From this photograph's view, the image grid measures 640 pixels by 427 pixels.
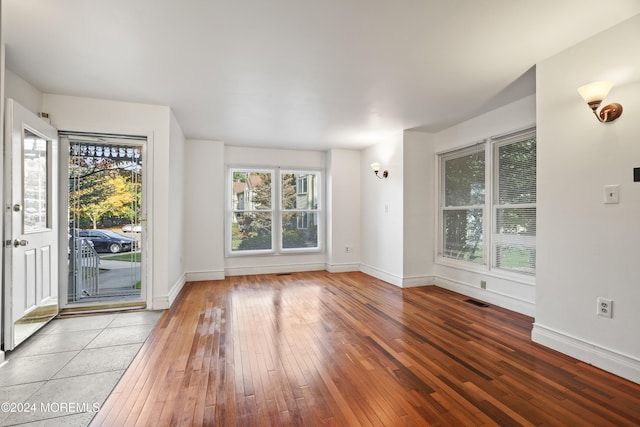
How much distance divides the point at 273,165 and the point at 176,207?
6.96 ft

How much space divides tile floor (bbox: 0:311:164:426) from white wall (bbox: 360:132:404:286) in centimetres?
355

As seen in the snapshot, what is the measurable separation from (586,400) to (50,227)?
15.9 ft

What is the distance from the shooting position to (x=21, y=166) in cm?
269

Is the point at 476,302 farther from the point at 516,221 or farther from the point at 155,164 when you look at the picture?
the point at 155,164

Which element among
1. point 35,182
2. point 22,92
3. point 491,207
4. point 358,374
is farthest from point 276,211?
point 358,374

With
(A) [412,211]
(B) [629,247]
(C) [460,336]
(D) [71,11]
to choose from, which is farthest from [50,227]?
(B) [629,247]

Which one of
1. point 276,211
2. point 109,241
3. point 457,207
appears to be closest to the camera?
point 109,241

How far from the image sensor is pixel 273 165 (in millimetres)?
5945

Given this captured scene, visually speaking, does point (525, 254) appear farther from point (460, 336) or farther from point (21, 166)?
point (21, 166)

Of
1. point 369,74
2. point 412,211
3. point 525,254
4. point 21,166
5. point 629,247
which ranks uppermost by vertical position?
point 369,74

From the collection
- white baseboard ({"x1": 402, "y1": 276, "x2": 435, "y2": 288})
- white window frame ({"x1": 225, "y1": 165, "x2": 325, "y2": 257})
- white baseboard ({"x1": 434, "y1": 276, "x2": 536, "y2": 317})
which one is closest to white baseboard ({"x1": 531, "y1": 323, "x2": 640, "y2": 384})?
white baseboard ({"x1": 434, "y1": 276, "x2": 536, "y2": 317})

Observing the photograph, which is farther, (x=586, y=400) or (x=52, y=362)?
(x=52, y=362)

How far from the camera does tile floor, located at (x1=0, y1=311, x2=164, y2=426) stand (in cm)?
178

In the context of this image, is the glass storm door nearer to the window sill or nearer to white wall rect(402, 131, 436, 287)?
white wall rect(402, 131, 436, 287)
